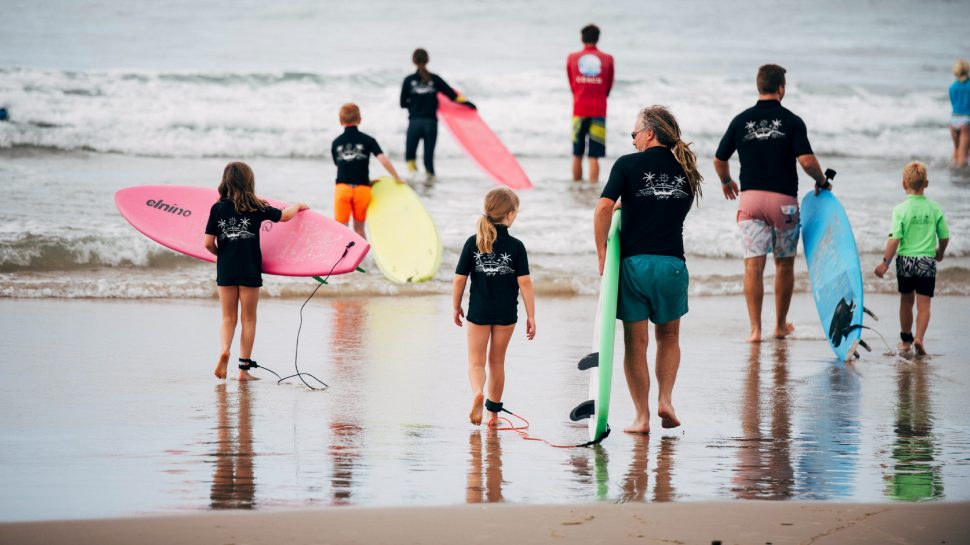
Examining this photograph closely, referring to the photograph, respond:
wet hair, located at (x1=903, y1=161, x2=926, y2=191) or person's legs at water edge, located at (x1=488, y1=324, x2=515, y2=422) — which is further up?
wet hair, located at (x1=903, y1=161, x2=926, y2=191)

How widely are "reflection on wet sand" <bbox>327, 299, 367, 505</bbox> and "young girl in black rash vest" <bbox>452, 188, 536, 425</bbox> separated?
0.62m

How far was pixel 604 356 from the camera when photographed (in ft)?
16.5

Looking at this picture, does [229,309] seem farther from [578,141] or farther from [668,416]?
[578,141]

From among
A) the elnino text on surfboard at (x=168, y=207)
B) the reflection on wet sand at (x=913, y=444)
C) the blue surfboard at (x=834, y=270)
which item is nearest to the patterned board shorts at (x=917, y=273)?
the blue surfboard at (x=834, y=270)

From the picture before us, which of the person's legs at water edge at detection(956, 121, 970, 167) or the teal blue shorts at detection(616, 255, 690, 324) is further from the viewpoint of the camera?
the person's legs at water edge at detection(956, 121, 970, 167)

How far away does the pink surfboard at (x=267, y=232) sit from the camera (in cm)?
701

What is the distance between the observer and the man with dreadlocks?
5.12 metres

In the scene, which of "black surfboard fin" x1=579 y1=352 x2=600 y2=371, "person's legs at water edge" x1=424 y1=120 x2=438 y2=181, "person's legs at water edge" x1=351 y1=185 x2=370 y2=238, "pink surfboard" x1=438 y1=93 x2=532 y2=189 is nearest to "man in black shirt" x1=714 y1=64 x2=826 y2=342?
"black surfboard fin" x1=579 y1=352 x2=600 y2=371

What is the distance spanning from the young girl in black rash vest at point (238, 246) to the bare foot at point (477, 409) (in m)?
1.57

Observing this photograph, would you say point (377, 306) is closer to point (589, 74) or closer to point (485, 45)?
point (589, 74)

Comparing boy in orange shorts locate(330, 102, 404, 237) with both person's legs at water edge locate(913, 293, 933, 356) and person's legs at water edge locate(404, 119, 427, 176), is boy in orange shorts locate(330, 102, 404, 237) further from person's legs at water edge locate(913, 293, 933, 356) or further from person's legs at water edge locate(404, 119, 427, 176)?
person's legs at water edge locate(913, 293, 933, 356)

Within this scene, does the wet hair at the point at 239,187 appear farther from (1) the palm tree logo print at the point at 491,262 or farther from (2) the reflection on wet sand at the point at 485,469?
(2) the reflection on wet sand at the point at 485,469

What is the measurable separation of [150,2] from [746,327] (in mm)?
25899

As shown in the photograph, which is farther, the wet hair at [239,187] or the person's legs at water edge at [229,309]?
the person's legs at water edge at [229,309]
